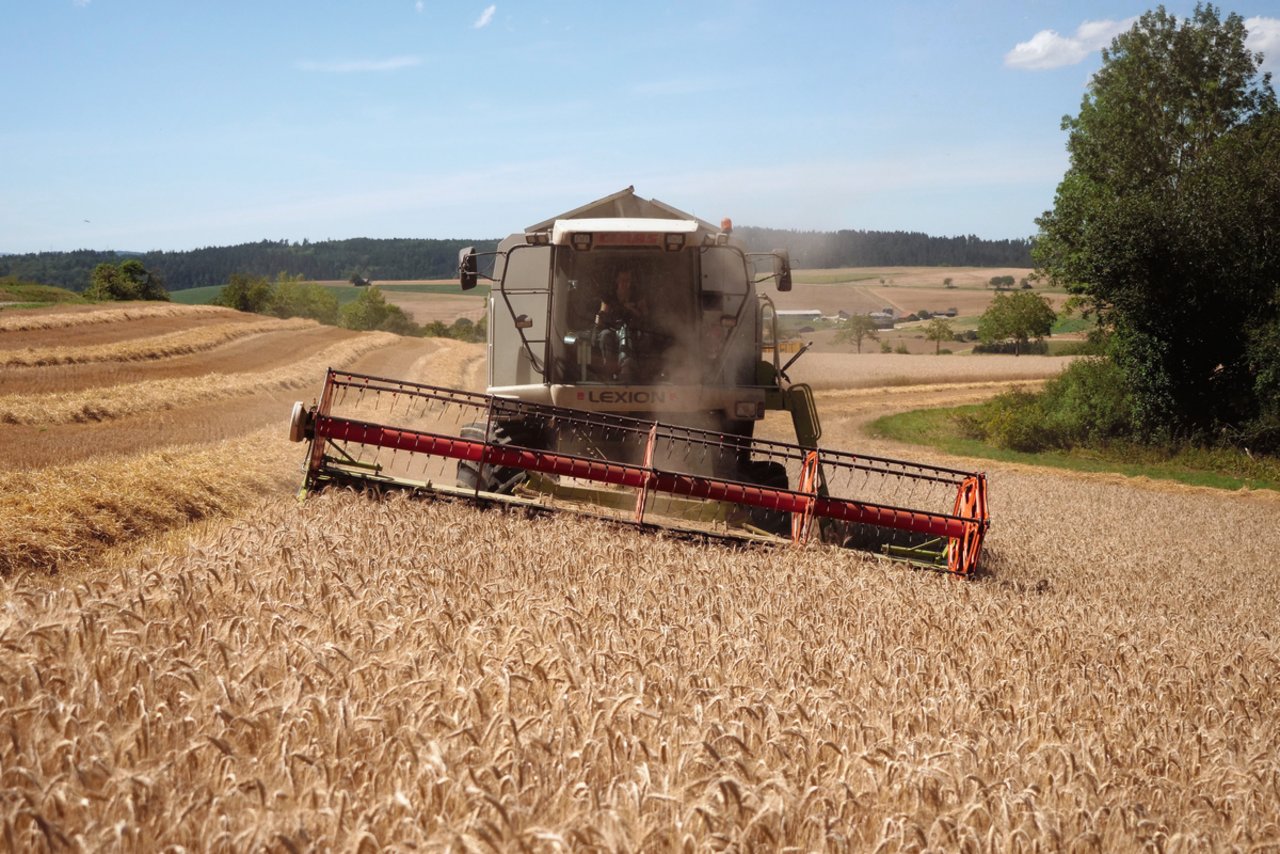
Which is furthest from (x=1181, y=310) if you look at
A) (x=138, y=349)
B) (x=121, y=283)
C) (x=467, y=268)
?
(x=121, y=283)

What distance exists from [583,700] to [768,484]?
229 inches

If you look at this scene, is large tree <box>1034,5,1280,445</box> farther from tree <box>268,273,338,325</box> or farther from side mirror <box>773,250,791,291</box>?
tree <box>268,273,338,325</box>

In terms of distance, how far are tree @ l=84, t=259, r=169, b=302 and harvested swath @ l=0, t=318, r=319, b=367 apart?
36.5 m

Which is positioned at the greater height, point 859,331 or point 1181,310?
point 1181,310

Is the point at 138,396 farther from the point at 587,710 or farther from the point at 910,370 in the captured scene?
the point at 910,370

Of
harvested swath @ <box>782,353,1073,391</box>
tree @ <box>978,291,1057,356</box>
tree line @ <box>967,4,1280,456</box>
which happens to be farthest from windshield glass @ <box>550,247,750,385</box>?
tree @ <box>978,291,1057,356</box>

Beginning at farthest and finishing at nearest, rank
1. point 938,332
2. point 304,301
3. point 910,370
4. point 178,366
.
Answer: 1. point 304,301
2. point 938,332
3. point 910,370
4. point 178,366

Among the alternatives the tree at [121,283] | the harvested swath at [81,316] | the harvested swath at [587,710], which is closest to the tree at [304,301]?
the tree at [121,283]

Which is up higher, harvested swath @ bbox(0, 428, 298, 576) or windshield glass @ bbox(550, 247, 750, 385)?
windshield glass @ bbox(550, 247, 750, 385)

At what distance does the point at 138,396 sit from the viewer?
18.4 m

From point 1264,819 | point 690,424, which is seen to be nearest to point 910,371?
point 690,424

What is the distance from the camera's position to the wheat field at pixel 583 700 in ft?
8.39

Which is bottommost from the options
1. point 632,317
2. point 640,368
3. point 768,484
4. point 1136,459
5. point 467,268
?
point 1136,459

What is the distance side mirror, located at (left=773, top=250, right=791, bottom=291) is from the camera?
8.90 m
